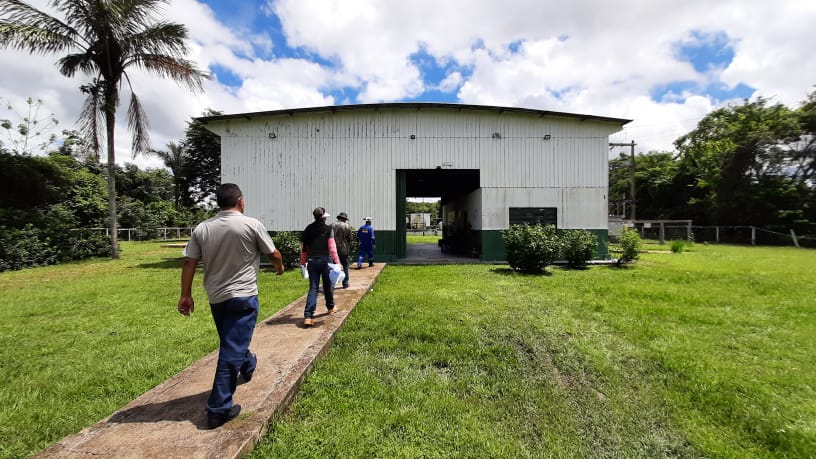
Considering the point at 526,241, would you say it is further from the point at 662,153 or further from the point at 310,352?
the point at 662,153

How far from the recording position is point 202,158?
36.5 metres

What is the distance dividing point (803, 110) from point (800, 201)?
6.77 meters

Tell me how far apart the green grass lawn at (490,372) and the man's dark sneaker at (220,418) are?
12.4 inches

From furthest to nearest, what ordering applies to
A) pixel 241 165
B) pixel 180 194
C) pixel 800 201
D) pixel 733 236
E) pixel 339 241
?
pixel 180 194, pixel 733 236, pixel 800 201, pixel 241 165, pixel 339 241

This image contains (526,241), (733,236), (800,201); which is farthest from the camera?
(733,236)

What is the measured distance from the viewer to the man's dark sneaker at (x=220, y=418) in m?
2.37

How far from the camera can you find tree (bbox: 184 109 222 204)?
35000mm

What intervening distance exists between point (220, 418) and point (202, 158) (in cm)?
4085

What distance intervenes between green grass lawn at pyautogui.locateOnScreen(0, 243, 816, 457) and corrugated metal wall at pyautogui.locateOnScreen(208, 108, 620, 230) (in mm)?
5846

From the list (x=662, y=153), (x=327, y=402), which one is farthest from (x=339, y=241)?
(x=662, y=153)

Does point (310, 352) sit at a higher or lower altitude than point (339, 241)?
lower

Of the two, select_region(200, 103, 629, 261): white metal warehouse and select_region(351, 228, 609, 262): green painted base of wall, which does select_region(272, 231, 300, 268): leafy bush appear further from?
select_region(351, 228, 609, 262): green painted base of wall

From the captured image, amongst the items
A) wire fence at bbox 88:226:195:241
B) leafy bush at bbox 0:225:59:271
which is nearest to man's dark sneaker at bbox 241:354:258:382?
leafy bush at bbox 0:225:59:271

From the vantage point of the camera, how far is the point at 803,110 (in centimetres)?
2359
